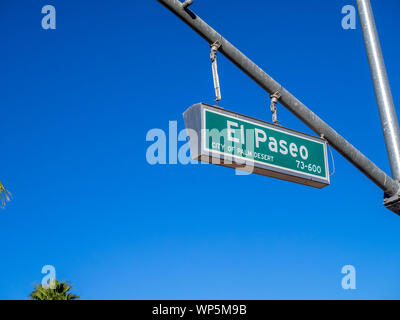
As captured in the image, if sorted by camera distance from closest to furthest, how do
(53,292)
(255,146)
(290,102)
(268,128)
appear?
(255,146) → (268,128) → (290,102) → (53,292)

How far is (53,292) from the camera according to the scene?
66.0 feet

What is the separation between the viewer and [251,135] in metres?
4.25

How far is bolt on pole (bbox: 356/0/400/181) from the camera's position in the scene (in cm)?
508

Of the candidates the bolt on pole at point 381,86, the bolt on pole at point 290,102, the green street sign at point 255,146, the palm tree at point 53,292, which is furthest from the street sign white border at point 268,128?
the palm tree at point 53,292

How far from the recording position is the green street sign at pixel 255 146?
13.0 feet

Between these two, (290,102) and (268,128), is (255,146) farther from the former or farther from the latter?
(290,102)

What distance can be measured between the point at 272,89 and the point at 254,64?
293mm

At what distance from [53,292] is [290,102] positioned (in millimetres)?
18002

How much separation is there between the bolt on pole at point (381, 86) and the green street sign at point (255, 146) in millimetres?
813

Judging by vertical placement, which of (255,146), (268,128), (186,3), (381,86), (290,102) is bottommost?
(255,146)

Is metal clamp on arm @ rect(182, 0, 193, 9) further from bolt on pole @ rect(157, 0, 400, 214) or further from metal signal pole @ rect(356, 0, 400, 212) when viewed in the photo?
metal signal pole @ rect(356, 0, 400, 212)

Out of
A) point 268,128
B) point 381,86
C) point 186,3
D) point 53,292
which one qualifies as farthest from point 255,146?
point 53,292

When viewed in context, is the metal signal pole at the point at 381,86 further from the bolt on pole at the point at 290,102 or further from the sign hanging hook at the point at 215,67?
the sign hanging hook at the point at 215,67
